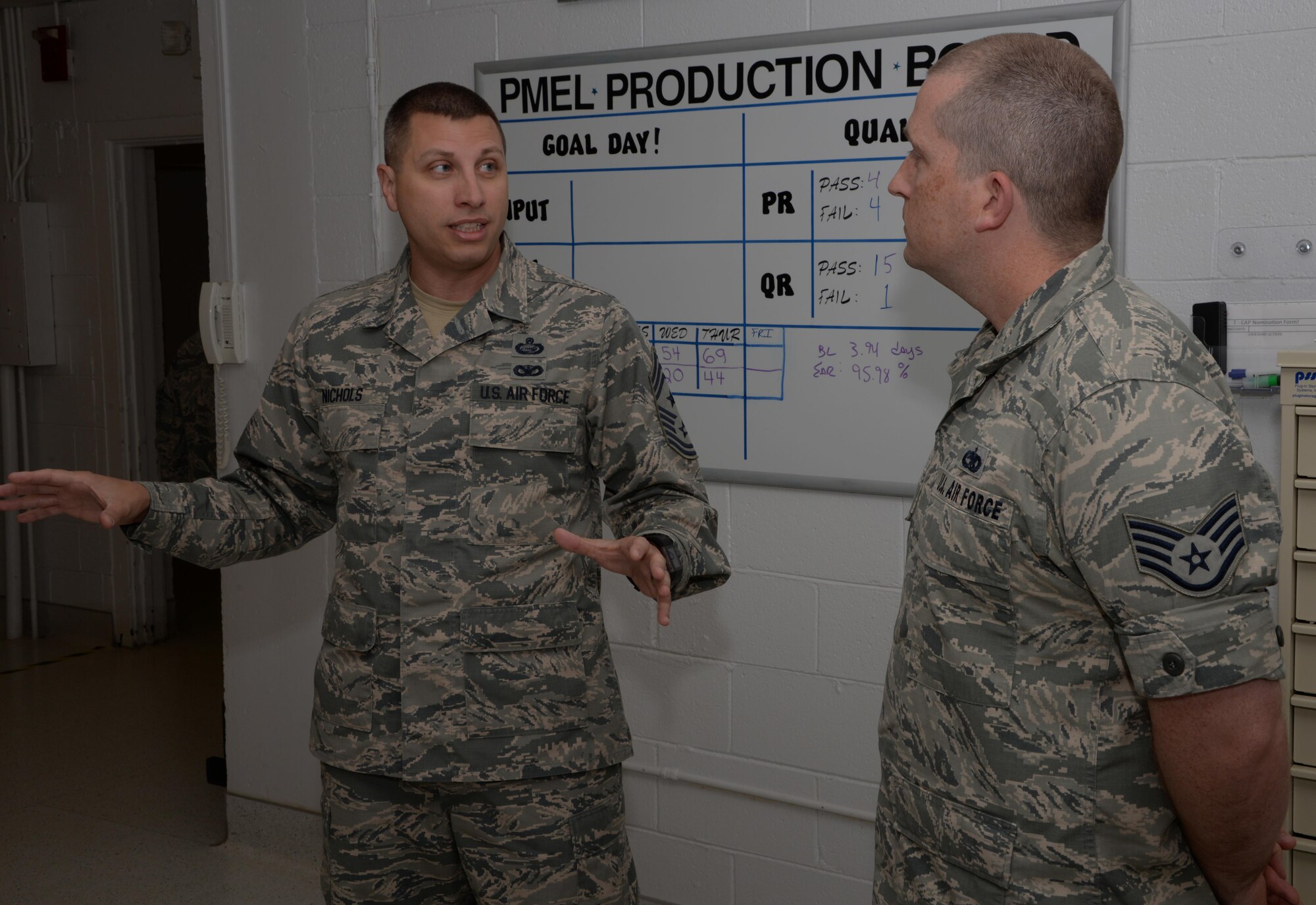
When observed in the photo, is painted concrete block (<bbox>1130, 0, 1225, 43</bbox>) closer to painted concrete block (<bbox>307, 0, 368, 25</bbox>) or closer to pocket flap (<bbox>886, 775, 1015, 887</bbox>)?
pocket flap (<bbox>886, 775, 1015, 887</bbox>)

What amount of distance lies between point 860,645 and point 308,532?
1.13m

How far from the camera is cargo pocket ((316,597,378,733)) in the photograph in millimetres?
1861

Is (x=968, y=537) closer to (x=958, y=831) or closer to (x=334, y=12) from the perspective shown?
(x=958, y=831)

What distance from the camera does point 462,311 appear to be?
1.91 meters

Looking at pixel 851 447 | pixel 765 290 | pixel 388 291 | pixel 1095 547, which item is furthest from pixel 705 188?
pixel 1095 547

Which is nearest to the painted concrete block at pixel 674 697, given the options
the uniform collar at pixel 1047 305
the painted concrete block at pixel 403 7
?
the uniform collar at pixel 1047 305

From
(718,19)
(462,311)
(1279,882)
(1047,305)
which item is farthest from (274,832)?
(1047,305)

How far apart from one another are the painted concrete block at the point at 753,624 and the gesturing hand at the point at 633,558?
0.97m

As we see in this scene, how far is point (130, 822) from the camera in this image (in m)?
3.46

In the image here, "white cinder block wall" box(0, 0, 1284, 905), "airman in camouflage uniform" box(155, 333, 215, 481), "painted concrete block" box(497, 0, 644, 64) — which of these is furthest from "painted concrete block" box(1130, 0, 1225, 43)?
"airman in camouflage uniform" box(155, 333, 215, 481)

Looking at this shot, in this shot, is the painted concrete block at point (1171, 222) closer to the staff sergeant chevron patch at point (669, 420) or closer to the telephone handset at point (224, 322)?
the staff sergeant chevron patch at point (669, 420)

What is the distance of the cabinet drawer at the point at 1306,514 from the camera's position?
5.59 ft

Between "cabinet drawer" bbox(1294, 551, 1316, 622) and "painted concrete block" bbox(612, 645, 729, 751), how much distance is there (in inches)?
47.6

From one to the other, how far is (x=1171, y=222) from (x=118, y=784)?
3.46 metres
